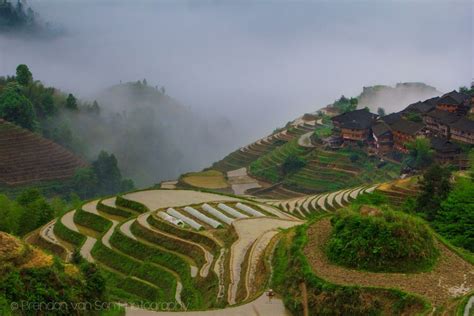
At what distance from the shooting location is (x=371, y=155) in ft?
187

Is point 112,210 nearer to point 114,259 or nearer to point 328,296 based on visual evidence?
point 114,259

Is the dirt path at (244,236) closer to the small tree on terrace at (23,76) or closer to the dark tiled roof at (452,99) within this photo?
the dark tiled roof at (452,99)

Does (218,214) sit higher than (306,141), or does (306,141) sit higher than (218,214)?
(306,141)

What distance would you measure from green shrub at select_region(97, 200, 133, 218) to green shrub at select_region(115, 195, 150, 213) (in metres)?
0.46

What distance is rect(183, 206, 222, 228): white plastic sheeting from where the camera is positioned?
30.1 metres

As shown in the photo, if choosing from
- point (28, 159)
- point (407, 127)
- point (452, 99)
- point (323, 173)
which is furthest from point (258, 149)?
point (452, 99)

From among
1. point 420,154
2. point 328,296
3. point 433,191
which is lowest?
point 328,296

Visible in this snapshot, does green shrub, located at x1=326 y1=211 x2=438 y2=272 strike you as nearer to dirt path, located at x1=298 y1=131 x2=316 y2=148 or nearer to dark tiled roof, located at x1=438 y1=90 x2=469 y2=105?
dark tiled roof, located at x1=438 y1=90 x2=469 y2=105

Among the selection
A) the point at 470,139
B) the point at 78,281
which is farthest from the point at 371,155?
the point at 78,281

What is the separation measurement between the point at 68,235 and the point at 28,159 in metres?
32.8

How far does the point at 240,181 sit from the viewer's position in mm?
61656

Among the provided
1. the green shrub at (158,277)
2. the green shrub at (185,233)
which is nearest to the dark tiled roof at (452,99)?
the green shrub at (185,233)

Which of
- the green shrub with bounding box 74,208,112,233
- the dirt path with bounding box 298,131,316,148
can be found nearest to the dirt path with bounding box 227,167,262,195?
the dirt path with bounding box 298,131,316,148

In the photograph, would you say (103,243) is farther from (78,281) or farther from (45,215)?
(78,281)
